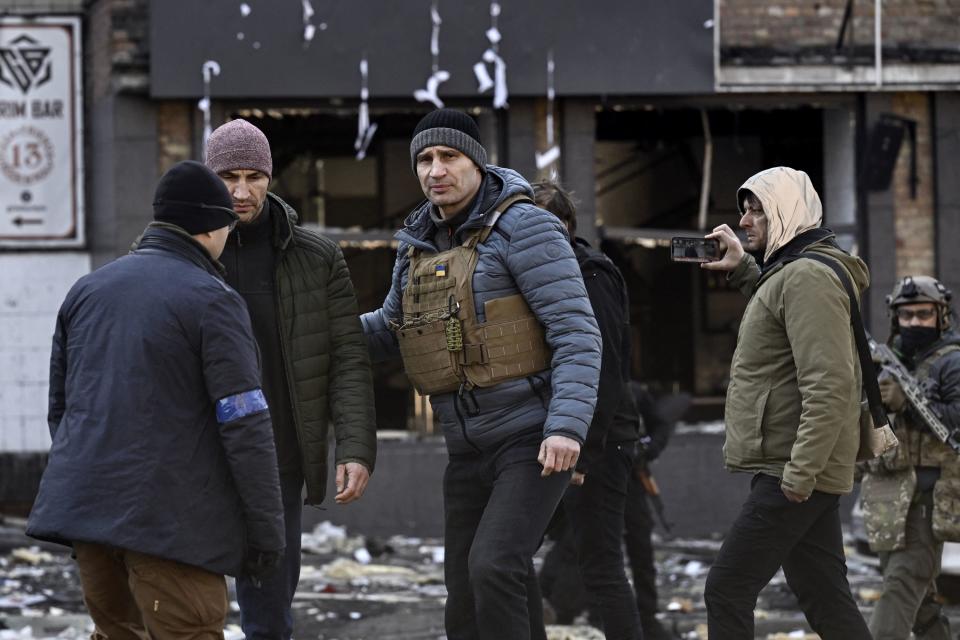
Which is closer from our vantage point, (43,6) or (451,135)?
(451,135)

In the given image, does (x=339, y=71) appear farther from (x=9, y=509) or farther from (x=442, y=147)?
(x=442, y=147)

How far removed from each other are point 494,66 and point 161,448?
28.1 ft

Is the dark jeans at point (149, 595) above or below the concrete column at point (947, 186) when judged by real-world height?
below

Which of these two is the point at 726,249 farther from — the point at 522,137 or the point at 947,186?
the point at 947,186

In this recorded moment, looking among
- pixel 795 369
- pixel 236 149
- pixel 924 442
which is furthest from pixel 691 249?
pixel 924 442

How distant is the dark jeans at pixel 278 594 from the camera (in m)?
5.72

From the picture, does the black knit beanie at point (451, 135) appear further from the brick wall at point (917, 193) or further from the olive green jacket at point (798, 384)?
the brick wall at point (917, 193)

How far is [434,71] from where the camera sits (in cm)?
1270

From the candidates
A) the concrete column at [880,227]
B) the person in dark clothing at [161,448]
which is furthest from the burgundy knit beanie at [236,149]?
the concrete column at [880,227]

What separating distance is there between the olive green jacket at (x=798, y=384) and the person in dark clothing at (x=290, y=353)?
1.37 m

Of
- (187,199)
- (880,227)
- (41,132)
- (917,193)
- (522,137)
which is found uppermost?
(41,132)

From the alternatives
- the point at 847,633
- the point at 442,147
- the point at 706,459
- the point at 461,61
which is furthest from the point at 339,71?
the point at 847,633

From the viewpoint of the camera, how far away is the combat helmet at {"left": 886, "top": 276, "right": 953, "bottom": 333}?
7.34m

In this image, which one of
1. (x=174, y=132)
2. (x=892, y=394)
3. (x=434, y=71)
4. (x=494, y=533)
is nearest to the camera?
(x=494, y=533)
